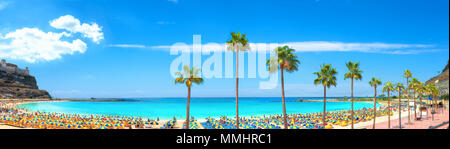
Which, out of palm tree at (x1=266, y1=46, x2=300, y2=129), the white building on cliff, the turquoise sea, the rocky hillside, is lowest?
the turquoise sea

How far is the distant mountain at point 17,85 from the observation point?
406ft

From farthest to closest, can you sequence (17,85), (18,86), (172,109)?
(17,85)
(18,86)
(172,109)

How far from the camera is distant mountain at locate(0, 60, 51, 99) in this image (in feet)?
406

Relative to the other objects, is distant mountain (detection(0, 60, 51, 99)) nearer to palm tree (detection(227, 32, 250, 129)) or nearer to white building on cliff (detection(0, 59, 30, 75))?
white building on cliff (detection(0, 59, 30, 75))

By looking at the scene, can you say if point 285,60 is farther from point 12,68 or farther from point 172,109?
point 12,68

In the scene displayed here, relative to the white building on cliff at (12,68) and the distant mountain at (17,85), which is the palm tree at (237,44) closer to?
the distant mountain at (17,85)

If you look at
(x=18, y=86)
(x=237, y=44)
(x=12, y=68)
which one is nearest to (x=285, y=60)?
(x=237, y=44)

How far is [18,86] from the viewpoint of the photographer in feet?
442

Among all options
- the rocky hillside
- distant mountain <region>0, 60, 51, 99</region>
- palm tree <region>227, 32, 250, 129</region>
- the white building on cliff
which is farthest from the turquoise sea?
the white building on cliff

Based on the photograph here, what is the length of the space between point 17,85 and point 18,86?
3.45 feet

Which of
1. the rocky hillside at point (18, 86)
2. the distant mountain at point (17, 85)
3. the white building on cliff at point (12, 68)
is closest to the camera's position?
the rocky hillside at point (18, 86)

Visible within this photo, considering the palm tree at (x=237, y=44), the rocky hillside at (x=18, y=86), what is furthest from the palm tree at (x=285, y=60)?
the rocky hillside at (x=18, y=86)
